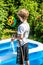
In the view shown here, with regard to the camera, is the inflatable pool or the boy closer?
the boy

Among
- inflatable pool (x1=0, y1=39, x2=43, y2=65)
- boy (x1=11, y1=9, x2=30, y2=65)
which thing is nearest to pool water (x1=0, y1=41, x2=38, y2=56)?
inflatable pool (x1=0, y1=39, x2=43, y2=65)

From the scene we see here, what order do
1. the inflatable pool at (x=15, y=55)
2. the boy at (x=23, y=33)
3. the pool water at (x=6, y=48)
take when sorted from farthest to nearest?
the pool water at (x=6, y=48) < the inflatable pool at (x=15, y=55) < the boy at (x=23, y=33)

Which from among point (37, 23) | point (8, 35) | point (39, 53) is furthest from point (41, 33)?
point (39, 53)

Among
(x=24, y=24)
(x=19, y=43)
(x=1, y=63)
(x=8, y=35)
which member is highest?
(x=24, y=24)

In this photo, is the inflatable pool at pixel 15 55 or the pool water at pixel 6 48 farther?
the pool water at pixel 6 48

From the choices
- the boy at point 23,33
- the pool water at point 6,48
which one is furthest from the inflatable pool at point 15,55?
the boy at point 23,33

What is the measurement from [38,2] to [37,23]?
1.60 m

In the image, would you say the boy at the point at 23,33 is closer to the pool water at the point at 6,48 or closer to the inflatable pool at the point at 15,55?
the inflatable pool at the point at 15,55

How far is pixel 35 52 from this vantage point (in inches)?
225

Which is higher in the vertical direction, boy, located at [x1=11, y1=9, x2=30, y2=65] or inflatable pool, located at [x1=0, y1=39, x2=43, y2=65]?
boy, located at [x1=11, y1=9, x2=30, y2=65]

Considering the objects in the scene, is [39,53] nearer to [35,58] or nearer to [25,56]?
[35,58]

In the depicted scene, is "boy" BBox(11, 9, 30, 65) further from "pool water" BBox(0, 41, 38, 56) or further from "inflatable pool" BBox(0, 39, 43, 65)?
"pool water" BBox(0, 41, 38, 56)

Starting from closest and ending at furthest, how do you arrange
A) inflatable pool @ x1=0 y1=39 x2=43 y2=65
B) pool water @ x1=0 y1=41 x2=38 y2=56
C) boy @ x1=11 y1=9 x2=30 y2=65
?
boy @ x1=11 y1=9 x2=30 y2=65 < inflatable pool @ x1=0 y1=39 x2=43 y2=65 < pool water @ x1=0 y1=41 x2=38 y2=56

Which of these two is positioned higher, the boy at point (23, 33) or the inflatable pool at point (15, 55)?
Result: the boy at point (23, 33)
